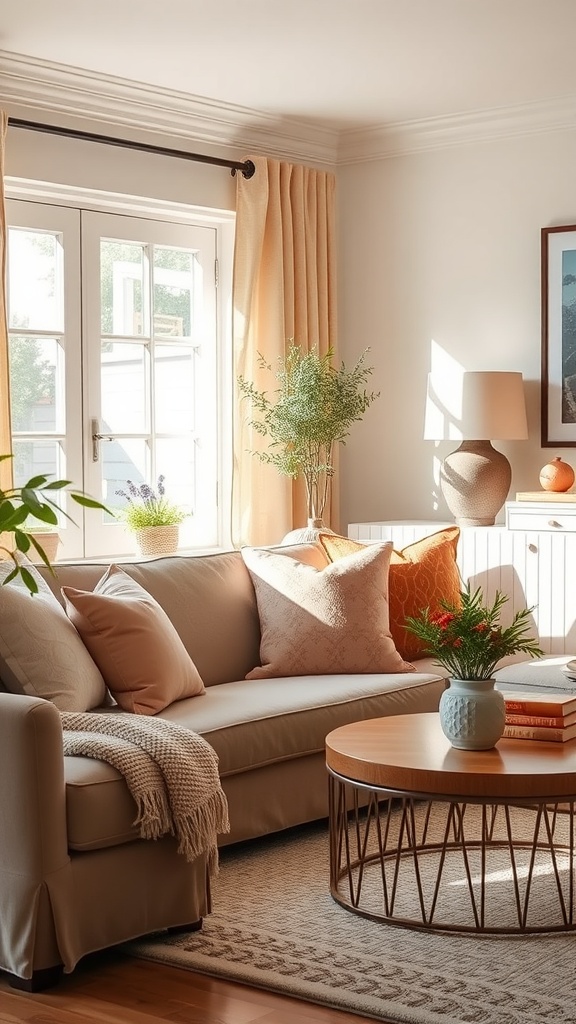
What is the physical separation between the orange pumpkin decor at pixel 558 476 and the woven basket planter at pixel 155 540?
1.63m

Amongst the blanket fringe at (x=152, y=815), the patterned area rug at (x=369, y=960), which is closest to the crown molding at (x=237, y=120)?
the blanket fringe at (x=152, y=815)

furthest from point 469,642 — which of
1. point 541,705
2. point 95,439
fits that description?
point 95,439

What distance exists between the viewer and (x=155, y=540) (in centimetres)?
560

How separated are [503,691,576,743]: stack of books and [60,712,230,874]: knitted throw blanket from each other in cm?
78

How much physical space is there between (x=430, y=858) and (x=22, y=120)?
322 centimetres

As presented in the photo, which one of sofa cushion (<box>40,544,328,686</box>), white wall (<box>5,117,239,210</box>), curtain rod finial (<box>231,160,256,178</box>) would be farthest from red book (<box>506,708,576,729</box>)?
curtain rod finial (<box>231,160,256,178</box>)

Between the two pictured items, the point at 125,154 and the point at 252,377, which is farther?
the point at 252,377

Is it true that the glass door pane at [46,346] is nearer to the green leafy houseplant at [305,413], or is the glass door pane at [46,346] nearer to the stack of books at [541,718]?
the green leafy houseplant at [305,413]

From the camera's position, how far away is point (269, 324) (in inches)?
244

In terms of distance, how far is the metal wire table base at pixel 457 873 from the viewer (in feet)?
10.3

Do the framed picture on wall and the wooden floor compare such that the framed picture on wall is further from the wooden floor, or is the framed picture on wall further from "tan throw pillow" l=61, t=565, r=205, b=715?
the wooden floor

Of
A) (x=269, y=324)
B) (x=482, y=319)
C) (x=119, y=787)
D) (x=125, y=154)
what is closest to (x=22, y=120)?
(x=125, y=154)

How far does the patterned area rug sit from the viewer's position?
2.70 meters

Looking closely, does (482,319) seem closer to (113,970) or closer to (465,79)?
(465,79)
